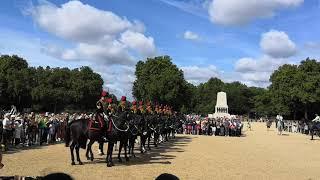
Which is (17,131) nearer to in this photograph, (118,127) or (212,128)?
(118,127)

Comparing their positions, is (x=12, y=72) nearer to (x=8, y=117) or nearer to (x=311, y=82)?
(x=311, y=82)

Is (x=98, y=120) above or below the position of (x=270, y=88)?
below

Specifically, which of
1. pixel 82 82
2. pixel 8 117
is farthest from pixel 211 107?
pixel 8 117

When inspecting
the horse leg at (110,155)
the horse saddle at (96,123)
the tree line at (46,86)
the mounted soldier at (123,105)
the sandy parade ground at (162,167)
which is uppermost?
the tree line at (46,86)

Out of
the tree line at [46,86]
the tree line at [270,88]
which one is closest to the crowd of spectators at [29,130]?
the tree line at [270,88]

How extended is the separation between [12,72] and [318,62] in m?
61.4

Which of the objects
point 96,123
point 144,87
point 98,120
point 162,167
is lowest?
point 162,167

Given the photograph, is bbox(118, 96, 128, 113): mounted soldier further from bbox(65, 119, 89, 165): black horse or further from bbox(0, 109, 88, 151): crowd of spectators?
bbox(0, 109, 88, 151): crowd of spectators

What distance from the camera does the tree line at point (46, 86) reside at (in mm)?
88375

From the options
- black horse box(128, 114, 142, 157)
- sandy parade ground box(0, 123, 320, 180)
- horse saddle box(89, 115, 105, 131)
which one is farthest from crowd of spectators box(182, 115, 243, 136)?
horse saddle box(89, 115, 105, 131)

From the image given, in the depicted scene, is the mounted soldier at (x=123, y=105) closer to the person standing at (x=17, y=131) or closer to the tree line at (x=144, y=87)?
the person standing at (x=17, y=131)

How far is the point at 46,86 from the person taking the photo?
9731cm

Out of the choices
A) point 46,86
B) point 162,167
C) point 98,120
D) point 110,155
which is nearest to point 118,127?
point 98,120

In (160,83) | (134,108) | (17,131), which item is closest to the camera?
(134,108)
